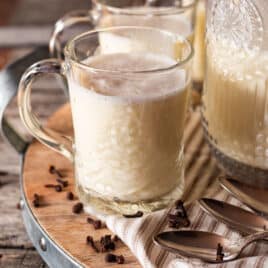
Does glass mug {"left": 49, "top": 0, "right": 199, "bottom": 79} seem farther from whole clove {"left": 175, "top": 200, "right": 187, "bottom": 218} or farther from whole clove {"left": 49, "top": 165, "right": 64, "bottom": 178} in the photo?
whole clove {"left": 175, "top": 200, "right": 187, "bottom": 218}

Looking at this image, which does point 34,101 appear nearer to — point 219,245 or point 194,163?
point 194,163

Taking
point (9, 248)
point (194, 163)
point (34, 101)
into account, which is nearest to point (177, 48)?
point (194, 163)

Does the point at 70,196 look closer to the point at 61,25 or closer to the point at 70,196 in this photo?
the point at 70,196

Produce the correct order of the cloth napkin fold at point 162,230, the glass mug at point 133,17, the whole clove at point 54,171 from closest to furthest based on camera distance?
the cloth napkin fold at point 162,230, the whole clove at point 54,171, the glass mug at point 133,17

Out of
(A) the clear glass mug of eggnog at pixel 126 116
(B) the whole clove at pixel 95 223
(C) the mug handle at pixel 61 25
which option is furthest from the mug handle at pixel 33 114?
(C) the mug handle at pixel 61 25

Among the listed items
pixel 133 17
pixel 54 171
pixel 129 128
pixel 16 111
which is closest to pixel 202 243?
pixel 129 128

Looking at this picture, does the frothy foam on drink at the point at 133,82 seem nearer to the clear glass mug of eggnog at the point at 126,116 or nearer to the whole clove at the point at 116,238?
the clear glass mug of eggnog at the point at 126,116

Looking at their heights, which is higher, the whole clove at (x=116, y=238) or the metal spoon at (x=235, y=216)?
the metal spoon at (x=235, y=216)
